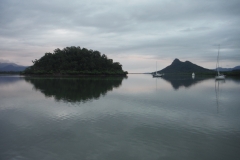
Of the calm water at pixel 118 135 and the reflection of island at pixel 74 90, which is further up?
the reflection of island at pixel 74 90

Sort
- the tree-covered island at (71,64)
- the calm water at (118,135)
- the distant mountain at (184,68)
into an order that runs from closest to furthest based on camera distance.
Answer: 1. the calm water at (118,135)
2. the tree-covered island at (71,64)
3. the distant mountain at (184,68)

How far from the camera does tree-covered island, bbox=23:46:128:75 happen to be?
70.8 metres

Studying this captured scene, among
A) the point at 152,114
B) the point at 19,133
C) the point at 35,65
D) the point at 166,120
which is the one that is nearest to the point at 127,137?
the point at 166,120

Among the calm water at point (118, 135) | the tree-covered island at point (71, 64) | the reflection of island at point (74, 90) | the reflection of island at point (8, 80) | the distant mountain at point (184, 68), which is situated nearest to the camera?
the calm water at point (118, 135)

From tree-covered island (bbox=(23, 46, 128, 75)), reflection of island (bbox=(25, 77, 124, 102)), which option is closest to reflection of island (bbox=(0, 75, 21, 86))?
reflection of island (bbox=(25, 77, 124, 102))

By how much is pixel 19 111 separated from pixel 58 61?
2590 inches

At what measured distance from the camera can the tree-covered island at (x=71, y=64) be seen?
70.8 m

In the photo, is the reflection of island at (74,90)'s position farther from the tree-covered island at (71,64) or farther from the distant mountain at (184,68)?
the distant mountain at (184,68)

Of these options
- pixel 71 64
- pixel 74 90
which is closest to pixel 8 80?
pixel 74 90

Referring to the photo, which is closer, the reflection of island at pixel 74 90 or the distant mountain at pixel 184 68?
the reflection of island at pixel 74 90

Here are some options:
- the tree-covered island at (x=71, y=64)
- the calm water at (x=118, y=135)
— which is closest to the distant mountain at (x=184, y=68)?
the tree-covered island at (x=71, y=64)

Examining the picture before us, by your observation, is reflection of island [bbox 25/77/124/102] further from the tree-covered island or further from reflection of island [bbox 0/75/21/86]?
the tree-covered island

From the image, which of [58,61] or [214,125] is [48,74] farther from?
[214,125]

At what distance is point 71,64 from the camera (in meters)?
72.0
